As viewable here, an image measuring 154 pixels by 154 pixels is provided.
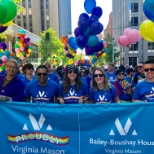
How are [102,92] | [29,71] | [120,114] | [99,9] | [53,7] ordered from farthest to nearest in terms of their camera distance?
1. [53,7]
2. [99,9]
3. [29,71]
4. [102,92]
5. [120,114]

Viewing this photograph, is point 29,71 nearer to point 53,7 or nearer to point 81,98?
point 81,98

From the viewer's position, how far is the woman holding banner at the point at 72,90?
4625mm

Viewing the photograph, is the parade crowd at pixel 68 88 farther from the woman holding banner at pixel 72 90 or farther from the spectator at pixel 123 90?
the spectator at pixel 123 90

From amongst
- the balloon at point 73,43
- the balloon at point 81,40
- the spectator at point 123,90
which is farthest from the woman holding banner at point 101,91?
the balloon at point 73,43

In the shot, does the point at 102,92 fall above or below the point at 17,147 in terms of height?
above

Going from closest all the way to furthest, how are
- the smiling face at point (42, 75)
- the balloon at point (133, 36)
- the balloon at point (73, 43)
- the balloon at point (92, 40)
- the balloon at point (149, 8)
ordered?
the smiling face at point (42, 75) → the balloon at point (149, 8) → the balloon at point (92, 40) → the balloon at point (133, 36) → the balloon at point (73, 43)

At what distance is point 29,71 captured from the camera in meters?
6.36

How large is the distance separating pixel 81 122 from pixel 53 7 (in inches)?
4368

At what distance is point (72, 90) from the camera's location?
15.4 ft

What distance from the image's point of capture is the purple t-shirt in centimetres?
438

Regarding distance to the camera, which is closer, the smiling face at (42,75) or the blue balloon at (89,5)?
the smiling face at (42,75)

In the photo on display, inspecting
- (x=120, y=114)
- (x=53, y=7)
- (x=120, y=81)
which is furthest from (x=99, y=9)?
(x=53, y=7)

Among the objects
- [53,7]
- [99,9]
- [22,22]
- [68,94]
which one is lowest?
[68,94]

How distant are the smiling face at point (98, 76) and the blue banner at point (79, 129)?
0.86 metres
